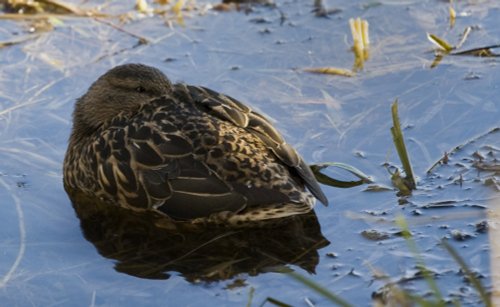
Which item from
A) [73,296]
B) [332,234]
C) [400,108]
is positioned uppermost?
[400,108]

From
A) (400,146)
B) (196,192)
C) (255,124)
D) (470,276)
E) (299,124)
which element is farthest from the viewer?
(299,124)

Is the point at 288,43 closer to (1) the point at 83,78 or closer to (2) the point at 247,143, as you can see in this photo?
(1) the point at 83,78

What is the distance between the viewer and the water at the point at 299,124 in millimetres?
5695

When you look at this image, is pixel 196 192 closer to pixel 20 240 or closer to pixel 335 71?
pixel 20 240

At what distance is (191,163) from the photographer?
6.27 meters

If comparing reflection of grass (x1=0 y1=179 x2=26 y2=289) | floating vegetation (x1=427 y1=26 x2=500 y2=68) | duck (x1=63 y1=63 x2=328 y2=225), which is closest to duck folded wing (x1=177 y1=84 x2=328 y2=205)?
duck (x1=63 y1=63 x2=328 y2=225)

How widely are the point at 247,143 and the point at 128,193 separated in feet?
2.52

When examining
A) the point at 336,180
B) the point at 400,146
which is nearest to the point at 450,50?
the point at 336,180

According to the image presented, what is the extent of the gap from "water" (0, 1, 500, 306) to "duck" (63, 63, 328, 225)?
281mm

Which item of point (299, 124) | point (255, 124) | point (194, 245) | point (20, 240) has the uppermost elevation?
point (255, 124)

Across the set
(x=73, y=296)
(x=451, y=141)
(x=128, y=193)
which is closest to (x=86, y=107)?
→ (x=128, y=193)

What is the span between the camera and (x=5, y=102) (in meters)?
7.94

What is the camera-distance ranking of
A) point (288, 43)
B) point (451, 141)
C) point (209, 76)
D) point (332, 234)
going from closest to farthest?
point (332, 234), point (451, 141), point (209, 76), point (288, 43)

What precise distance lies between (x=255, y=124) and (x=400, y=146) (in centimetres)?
89
